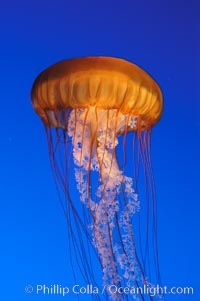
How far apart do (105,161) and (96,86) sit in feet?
1.83

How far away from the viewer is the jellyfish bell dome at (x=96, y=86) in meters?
3.18

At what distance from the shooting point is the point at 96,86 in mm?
3184

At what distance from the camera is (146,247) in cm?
363

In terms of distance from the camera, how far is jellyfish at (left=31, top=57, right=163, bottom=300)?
3.22 metres

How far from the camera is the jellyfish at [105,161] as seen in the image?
3217 mm

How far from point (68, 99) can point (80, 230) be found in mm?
952

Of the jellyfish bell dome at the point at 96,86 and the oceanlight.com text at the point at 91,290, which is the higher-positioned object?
the jellyfish bell dome at the point at 96,86
